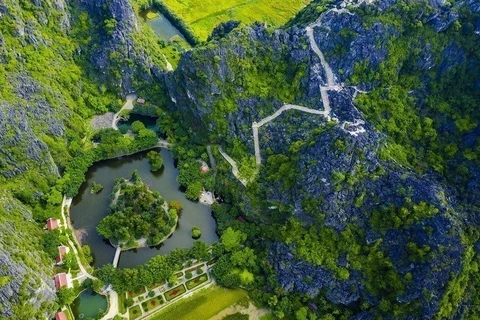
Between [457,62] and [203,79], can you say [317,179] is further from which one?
[457,62]

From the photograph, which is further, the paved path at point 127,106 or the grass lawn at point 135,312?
the paved path at point 127,106

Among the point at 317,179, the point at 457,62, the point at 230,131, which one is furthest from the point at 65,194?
the point at 457,62

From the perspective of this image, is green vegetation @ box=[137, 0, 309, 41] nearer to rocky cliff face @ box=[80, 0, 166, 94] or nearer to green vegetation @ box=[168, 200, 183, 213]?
rocky cliff face @ box=[80, 0, 166, 94]

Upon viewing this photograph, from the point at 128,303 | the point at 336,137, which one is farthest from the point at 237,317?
the point at 336,137

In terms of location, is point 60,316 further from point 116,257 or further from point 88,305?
point 116,257

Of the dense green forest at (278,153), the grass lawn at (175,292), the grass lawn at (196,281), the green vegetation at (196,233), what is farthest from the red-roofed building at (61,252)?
the green vegetation at (196,233)

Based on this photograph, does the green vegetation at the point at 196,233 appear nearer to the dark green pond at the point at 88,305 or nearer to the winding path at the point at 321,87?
the winding path at the point at 321,87
